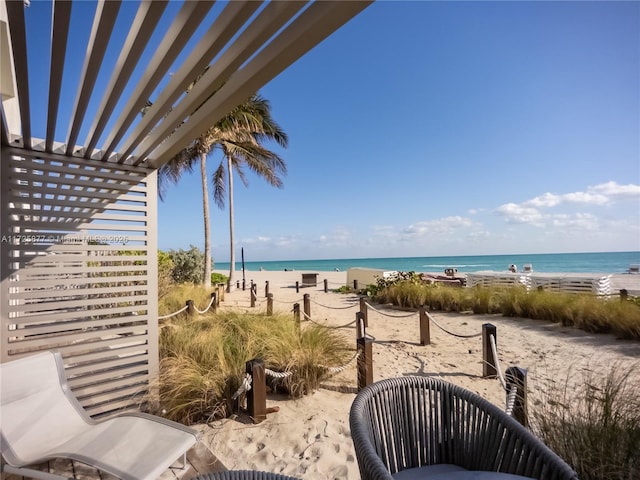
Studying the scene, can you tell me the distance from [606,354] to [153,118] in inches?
300

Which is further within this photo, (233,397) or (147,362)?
(147,362)

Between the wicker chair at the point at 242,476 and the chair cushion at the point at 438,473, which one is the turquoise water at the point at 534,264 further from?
the wicker chair at the point at 242,476

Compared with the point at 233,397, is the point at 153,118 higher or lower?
higher

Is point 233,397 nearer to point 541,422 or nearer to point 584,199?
point 541,422

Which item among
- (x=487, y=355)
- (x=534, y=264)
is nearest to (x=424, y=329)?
(x=487, y=355)

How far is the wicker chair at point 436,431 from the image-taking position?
167 centimetres

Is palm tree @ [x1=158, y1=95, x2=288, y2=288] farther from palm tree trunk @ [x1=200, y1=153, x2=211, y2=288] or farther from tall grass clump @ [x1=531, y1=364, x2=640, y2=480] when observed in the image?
tall grass clump @ [x1=531, y1=364, x2=640, y2=480]

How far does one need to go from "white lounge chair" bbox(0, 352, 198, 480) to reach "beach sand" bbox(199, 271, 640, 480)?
74 centimetres

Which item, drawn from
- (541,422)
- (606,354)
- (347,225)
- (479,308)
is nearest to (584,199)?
(347,225)

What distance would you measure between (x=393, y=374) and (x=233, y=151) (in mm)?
14630

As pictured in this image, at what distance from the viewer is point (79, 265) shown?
12.1 ft

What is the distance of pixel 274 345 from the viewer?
4.16 meters

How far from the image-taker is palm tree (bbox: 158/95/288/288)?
1395cm

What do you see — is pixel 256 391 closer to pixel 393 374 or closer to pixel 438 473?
pixel 438 473
